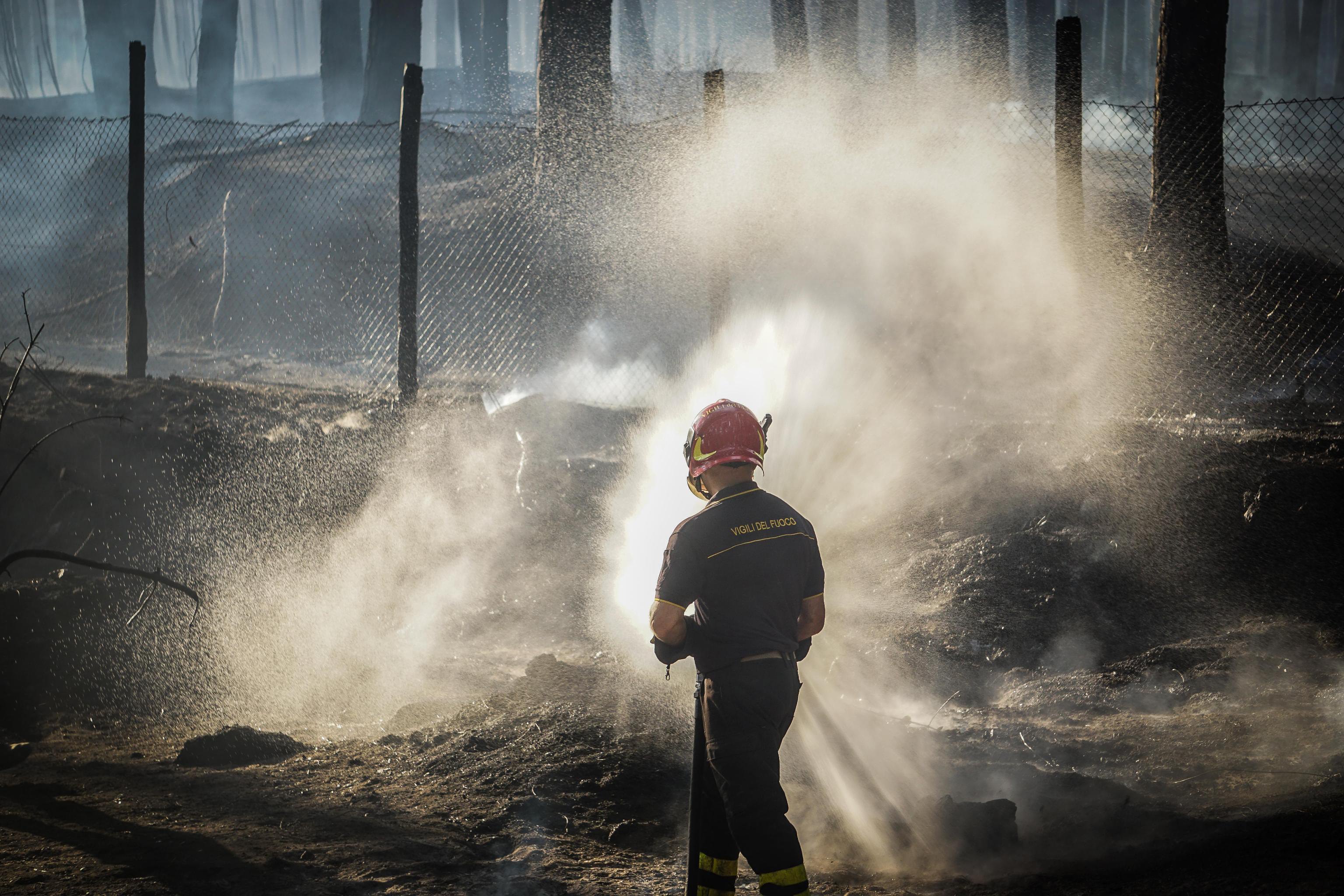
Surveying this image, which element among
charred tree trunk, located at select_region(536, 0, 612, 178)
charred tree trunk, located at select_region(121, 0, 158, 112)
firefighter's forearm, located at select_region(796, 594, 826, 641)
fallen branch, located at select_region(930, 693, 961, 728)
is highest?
charred tree trunk, located at select_region(121, 0, 158, 112)

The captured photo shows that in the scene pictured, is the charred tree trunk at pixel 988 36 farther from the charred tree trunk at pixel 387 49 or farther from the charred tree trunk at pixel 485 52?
the charred tree trunk at pixel 485 52

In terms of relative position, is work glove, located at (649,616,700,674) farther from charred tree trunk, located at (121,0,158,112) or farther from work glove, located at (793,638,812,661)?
charred tree trunk, located at (121,0,158,112)

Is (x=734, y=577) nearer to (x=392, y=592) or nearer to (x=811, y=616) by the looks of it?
(x=811, y=616)

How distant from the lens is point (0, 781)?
199 inches

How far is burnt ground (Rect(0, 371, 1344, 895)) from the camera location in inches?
165

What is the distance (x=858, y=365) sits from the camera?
11.3m

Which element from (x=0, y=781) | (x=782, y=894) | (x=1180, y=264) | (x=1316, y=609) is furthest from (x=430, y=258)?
(x=782, y=894)

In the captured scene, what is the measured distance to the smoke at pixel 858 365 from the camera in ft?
19.4

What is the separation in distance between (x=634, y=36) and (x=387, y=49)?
18.2 meters

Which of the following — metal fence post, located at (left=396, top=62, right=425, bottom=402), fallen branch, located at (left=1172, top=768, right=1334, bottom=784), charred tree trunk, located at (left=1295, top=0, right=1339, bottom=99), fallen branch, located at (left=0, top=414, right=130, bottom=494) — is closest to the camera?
fallen branch, located at (left=1172, top=768, right=1334, bottom=784)

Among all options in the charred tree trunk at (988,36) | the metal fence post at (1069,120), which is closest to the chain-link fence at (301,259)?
the metal fence post at (1069,120)

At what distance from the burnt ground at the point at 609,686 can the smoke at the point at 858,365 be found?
0.40 feet

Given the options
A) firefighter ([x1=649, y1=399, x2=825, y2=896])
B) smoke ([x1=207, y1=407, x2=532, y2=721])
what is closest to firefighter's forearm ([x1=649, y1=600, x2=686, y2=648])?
firefighter ([x1=649, y1=399, x2=825, y2=896])

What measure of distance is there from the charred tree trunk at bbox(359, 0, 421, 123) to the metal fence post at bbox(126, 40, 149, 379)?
54.8ft
